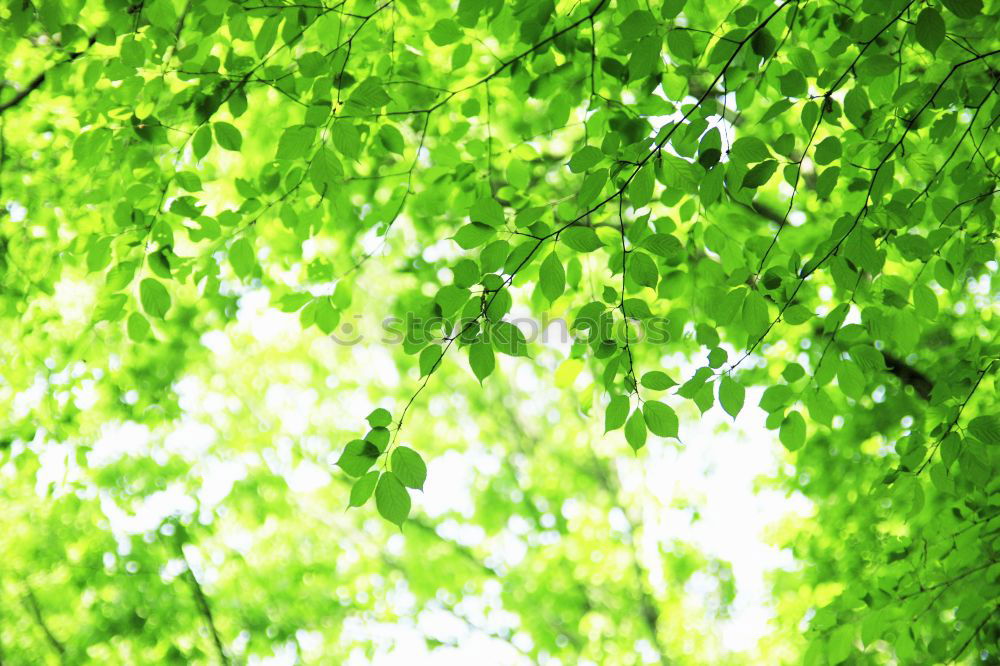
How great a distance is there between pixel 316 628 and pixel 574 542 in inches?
112

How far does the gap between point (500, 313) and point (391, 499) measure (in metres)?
0.52

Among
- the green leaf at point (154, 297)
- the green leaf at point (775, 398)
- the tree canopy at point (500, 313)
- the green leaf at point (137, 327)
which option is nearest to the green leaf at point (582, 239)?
the tree canopy at point (500, 313)

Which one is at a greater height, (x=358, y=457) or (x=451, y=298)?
(x=451, y=298)

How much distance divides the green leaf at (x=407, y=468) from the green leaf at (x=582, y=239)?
629 mm

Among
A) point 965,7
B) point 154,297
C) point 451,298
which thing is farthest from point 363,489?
point 965,7

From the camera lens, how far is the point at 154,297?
2.33m

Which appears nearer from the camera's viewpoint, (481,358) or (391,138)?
(481,358)

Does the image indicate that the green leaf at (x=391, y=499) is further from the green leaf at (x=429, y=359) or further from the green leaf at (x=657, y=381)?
the green leaf at (x=657, y=381)

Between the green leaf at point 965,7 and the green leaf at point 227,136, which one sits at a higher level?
the green leaf at point 965,7

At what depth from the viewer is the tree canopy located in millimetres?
1936

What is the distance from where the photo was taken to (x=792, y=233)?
3.29 metres

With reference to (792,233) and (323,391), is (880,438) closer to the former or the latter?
(792,233)

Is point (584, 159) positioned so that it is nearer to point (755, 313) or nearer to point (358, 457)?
point (755, 313)

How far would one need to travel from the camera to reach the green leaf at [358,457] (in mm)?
1574
